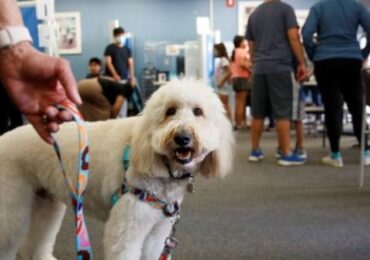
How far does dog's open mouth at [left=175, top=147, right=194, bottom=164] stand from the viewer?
1582 mm

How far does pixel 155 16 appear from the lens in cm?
1191

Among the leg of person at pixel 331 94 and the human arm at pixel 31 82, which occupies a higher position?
the human arm at pixel 31 82

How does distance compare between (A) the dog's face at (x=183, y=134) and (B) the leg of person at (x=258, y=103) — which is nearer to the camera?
(A) the dog's face at (x=183, y=134)

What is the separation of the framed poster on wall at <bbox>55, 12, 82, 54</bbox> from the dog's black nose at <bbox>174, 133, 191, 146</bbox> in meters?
11.0

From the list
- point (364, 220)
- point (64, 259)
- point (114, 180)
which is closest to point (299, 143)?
point (364, 220)

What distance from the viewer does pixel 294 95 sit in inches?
184

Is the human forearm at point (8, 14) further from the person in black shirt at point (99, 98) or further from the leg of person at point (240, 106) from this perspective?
the leg of person at point (240, 106)

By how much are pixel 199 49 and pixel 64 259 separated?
24.8ft

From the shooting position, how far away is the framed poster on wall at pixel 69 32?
39.3 ft

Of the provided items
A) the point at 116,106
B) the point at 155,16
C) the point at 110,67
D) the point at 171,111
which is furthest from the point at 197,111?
the point at 155,16

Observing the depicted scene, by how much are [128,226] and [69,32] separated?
11.1 m

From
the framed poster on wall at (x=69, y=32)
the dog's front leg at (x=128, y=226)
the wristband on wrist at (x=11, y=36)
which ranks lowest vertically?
the dog's front leg at (x=128, y=226)

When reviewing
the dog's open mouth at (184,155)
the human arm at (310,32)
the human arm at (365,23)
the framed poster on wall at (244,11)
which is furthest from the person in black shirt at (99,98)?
the framed poster on wall at (244,11)

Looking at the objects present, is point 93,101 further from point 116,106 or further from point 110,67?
point 110,67
